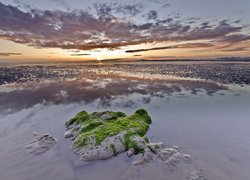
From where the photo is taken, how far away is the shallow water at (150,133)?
Answer: 7617 mm

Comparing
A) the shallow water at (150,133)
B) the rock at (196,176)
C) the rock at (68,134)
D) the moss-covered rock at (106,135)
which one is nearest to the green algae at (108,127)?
the moss-covered rock at (106,135)

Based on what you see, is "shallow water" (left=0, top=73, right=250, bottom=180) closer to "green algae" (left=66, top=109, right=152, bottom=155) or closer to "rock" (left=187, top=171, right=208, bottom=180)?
"rock" (left=187, top=171, right=208, bottom=180)

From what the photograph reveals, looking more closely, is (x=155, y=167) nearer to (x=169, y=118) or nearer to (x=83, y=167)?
(x=83, y=167)

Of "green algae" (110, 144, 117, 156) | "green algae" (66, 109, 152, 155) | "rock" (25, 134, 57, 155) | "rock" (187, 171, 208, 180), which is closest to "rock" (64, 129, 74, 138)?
"green algae" (66, 109, 152, 155)

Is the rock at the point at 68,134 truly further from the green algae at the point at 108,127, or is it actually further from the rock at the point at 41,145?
the rock at the point at 41,145

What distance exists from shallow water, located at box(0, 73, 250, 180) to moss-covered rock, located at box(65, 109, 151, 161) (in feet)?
1.44

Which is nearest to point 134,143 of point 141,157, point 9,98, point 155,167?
point 141,157

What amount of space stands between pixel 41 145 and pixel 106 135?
304cm

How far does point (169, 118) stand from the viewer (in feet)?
46.8

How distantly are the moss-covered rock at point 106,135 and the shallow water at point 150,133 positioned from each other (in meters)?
0.44

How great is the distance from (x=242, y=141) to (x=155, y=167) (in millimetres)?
4945

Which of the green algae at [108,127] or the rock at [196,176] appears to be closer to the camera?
the rock at [196,176]

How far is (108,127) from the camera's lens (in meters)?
10.7

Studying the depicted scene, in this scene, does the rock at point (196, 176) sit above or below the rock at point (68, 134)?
above
